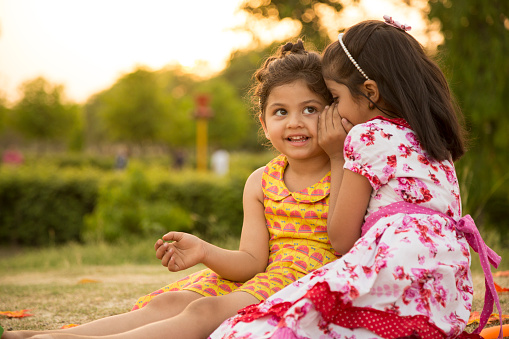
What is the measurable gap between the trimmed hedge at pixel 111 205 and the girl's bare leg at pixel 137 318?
540cm

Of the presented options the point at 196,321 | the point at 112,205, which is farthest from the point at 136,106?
the point at 196,321

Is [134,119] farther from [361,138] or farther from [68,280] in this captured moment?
[361,138]

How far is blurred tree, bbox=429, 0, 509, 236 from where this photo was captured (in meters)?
6.15

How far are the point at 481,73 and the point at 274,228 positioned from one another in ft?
15.9

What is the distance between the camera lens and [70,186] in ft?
31.2

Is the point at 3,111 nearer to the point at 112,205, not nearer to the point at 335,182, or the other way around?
the point at 112,205

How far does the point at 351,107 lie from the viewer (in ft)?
7.61

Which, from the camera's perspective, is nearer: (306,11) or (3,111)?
(306,11)

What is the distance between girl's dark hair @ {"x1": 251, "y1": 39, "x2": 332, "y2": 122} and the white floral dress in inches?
17.7

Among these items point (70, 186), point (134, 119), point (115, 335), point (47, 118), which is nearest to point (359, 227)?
point (115, 335)

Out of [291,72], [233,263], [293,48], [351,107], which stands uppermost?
[293,48]

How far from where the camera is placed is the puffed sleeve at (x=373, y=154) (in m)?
2.11

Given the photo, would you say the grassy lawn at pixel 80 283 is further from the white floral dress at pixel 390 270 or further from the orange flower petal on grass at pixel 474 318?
the white floral dress at pixel 390 270

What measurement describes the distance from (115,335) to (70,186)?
8.00 meters
